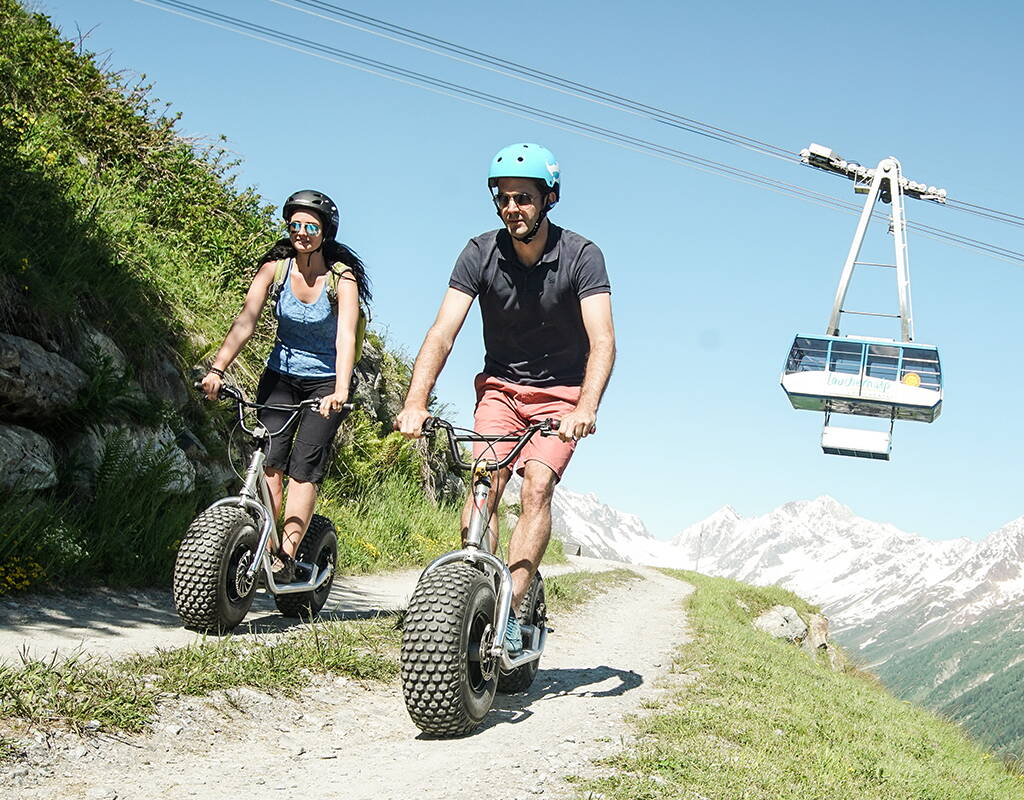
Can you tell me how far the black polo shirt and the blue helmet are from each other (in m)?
0.33

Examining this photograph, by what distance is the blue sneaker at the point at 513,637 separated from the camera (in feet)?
14.9

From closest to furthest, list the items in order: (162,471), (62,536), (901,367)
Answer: (62,536) < (162,471) < (901,367)

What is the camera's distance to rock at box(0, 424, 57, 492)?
6254 mm

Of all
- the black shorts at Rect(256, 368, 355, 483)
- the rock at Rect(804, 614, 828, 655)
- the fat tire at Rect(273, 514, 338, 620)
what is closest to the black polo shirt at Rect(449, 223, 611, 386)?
the black shorts at Rect(256, 368, 355, 483)

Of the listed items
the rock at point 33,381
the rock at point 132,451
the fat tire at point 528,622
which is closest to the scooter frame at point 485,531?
the fat tire at point 528,622

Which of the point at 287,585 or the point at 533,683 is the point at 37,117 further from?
the point at 533,683

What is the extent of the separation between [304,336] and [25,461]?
200 centimetres

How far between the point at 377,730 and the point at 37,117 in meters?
10.9

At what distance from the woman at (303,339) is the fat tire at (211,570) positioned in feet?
1.78

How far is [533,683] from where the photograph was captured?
571cm

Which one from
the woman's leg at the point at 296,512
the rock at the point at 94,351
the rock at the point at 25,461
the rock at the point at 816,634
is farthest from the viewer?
the rock at the point at 816,634

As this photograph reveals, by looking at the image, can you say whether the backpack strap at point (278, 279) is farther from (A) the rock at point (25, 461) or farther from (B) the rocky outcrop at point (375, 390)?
(B) the rocky outcrop at point (375, 390)

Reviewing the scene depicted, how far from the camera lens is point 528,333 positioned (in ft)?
16.6

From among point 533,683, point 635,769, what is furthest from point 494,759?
point 533,683
